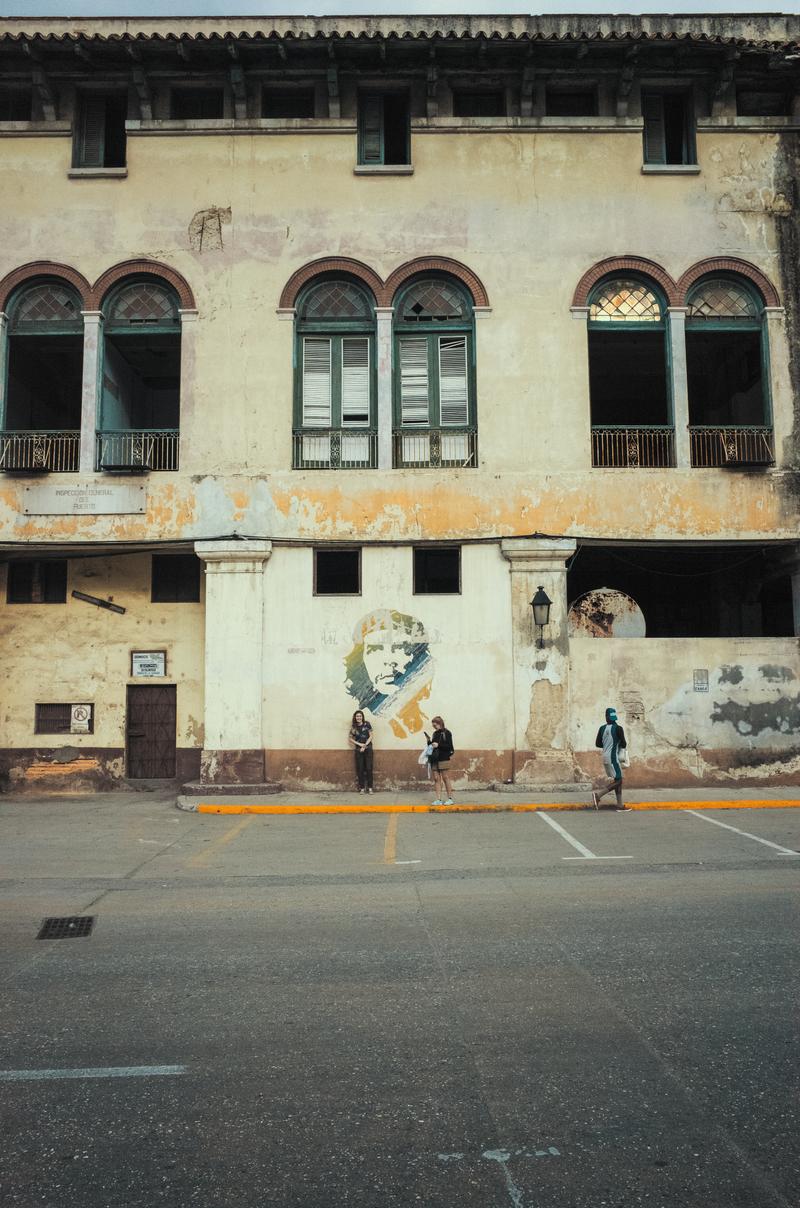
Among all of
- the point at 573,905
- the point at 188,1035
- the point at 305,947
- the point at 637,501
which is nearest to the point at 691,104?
the point at 637,501

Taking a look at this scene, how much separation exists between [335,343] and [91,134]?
648 centimetres

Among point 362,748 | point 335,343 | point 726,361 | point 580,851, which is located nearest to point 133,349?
point 335,343

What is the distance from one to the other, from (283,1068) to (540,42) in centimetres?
1737

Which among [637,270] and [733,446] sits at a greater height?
[637,270]

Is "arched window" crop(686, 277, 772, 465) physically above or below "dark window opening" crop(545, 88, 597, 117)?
below

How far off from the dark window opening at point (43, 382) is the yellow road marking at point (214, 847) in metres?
9.32

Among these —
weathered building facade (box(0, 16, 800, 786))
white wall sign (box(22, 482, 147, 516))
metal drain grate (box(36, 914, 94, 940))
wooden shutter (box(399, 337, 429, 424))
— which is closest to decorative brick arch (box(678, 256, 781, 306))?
weathered building facade (box(0, 16, 800, 786))

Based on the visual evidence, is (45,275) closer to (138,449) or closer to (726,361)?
(138,449)

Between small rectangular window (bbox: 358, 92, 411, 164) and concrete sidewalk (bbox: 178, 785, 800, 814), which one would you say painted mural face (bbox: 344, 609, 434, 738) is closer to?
concrete sidewalk (bbox: 178, 785, 800, 814)

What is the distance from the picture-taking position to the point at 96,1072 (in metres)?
4.43

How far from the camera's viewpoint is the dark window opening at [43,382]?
17.4 m

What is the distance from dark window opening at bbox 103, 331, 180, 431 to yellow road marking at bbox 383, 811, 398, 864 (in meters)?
9.36

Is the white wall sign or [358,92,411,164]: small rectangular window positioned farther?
[358,92,411,164]: small rectangular window

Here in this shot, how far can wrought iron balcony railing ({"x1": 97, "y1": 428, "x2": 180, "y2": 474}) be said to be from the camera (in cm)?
1628
